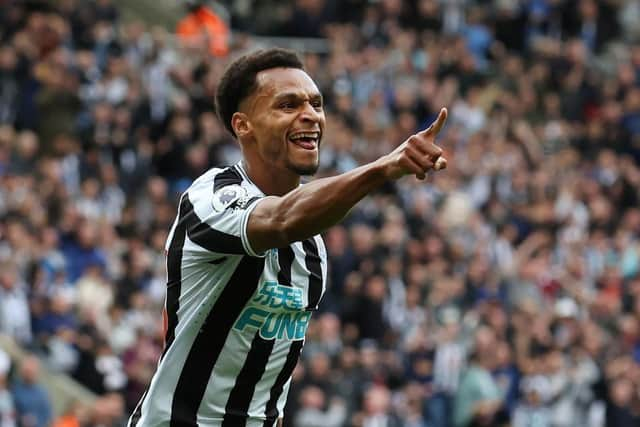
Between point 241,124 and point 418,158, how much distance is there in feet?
3.92

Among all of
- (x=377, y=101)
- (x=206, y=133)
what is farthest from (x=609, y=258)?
(x=206, y=133)

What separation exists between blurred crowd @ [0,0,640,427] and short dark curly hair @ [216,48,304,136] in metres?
6.88

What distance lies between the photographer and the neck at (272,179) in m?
5.39

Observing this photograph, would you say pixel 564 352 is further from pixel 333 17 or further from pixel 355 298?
pixel 333 17

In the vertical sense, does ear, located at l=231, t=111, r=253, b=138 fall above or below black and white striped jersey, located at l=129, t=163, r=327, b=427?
above

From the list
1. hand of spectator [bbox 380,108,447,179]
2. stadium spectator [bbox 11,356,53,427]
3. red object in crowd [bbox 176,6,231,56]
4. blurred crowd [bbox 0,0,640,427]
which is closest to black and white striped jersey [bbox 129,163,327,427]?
hand of spectator [bbox 380,108,447,179]

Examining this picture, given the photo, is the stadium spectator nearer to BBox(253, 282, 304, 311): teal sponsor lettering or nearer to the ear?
the ear

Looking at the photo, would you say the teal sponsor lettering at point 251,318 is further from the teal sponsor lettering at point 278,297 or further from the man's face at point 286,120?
the man's face at point 286,120

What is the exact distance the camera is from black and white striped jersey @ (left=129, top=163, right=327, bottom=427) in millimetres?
5180

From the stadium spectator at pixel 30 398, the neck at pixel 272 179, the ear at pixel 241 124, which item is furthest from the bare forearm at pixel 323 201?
the stadium spectator at pixel 30 398

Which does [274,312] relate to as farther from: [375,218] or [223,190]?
[375,218]

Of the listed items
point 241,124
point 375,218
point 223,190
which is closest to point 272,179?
point 241,124

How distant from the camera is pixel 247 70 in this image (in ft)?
17.8

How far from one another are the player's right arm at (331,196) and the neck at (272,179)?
18.5 inches
